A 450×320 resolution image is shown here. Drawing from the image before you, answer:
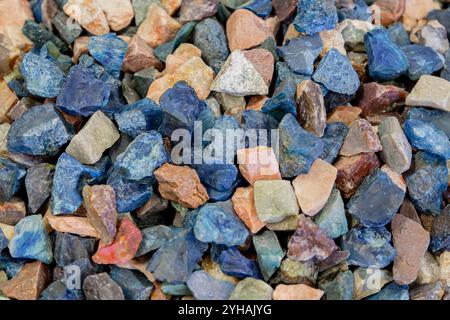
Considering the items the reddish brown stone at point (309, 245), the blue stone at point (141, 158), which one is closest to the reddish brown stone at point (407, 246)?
the reddish brown stone at point (309, 245)

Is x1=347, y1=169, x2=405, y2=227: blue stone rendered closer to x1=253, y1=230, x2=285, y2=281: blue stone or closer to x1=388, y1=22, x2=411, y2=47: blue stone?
x1=253, y1=230, x2=285, y2=281: blue stone

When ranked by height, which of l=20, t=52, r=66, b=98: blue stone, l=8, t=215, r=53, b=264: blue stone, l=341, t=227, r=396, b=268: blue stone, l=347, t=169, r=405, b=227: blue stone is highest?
l=20, t=52, r=66, b=98: blue stone

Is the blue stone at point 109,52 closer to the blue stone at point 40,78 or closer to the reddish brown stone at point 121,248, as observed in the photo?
the blue stone at point 40,78

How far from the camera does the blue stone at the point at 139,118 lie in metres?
1.14

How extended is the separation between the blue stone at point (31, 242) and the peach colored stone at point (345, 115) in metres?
0.60

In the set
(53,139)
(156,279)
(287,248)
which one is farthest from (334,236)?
(53,139)

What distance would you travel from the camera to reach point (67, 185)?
3.61 feet

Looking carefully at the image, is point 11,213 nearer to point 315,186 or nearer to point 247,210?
point 247,210

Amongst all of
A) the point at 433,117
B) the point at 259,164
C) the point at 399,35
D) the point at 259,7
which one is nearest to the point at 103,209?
the point at 259,164

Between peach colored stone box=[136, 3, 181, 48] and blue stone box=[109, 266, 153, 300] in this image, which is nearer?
blue stone box=[109, 266, 153, 300]

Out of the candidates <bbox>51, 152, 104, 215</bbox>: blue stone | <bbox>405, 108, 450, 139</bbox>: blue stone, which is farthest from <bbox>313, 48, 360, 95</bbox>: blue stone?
<bbox>51, 152, 104, 215</bbox>: blue stone

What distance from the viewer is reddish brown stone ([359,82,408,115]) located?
1226 millimetres

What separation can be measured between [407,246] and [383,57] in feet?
1.33

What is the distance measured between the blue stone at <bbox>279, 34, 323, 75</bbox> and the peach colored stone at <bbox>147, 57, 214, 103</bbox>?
0.53 feet
